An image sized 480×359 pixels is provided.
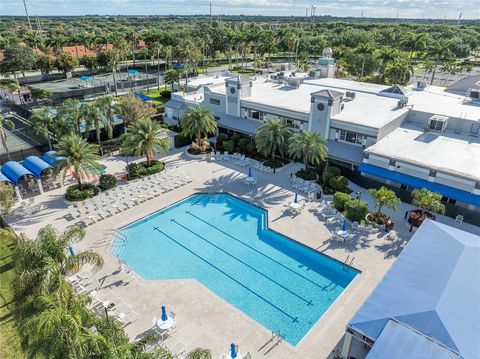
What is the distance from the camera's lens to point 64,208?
3272 centimetres

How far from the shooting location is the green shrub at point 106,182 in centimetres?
3562

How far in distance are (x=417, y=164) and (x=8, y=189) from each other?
3579 centimetres

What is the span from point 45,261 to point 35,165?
74.0ft

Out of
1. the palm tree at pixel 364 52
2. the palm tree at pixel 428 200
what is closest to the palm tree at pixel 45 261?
the palm tree at pixel 428 200

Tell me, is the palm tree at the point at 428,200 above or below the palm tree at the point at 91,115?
below

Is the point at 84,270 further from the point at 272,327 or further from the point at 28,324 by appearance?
the point at 272,327

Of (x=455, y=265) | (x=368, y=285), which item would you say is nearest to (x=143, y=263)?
(x=368, y=285)

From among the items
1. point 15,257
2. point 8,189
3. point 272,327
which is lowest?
point 272,327

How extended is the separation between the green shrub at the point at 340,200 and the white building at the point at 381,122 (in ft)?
14.3

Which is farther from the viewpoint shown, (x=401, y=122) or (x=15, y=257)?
(x=401, y=122)

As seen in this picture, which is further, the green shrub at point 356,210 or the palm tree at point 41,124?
the palm tree at point 41,124

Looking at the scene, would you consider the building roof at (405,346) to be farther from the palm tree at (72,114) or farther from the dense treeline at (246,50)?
the dense treeline at (246,50)

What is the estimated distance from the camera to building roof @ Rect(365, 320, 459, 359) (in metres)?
15.5

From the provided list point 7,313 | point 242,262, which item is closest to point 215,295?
point 242,262
